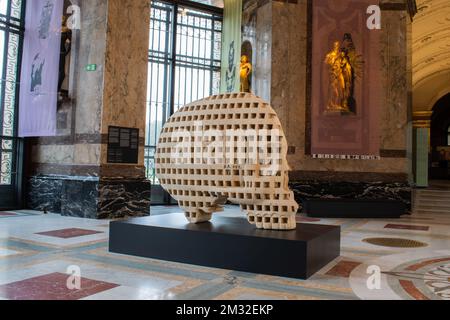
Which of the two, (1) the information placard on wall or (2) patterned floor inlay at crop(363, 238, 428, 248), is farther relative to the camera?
(1) the information placard on wall

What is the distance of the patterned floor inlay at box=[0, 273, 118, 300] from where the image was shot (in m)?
3.08

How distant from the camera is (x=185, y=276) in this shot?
Answer: 3.75 metres

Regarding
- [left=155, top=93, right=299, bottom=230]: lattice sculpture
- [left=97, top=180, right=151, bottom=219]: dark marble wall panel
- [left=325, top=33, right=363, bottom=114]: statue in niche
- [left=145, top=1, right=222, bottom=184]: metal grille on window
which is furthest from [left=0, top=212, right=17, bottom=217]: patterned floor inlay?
[left=325, top=33, right=363, bottom=114]: statue in niche

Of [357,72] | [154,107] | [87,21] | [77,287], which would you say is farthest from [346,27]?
[77,287]

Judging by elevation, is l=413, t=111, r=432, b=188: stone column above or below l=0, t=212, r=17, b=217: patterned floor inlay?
above

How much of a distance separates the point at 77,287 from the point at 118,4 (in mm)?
6534

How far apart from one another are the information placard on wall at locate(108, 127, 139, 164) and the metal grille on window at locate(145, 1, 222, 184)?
2818mm

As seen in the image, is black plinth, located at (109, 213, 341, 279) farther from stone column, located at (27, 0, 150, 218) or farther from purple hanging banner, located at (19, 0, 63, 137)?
purple hanging banner, located at (19, 0, 63, 137)

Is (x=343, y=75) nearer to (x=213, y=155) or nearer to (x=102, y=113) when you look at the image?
(x=102, y=113)

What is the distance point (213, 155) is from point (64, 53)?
5.86 m

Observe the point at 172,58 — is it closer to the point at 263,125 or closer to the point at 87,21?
the point at 87,21

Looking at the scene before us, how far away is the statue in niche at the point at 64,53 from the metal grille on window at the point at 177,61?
2997 mm

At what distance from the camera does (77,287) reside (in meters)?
3.35

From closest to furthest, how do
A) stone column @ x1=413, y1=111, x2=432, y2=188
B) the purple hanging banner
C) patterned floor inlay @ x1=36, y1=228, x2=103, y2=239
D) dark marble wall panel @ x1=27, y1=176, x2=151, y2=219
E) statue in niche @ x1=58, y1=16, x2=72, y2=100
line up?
patterned floor inlay @ x1=36, y1=228, x2=103, y2=239 → dark marble wall panel @ x1=27, y1=176, x2=151, y2=219 → the purple hanging banner → statue in niche @ x1=58, y1=16, x2=72, y2=100 → stone column @ x1=413, y1=111, x2=432, y2=188
